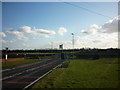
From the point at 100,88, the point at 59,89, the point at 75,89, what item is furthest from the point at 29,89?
the point at 100,88

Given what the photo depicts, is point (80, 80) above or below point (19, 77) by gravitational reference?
above

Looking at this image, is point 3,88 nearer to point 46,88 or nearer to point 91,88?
point 46,88

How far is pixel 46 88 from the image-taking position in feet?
36.6

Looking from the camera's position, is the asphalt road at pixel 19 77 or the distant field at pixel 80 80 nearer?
the distant field at pixel 80 80

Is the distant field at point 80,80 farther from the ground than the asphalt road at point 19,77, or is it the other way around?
the distant field at point 80,80

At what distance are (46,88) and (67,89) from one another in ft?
5.55

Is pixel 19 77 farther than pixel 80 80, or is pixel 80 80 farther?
pixel 19 77

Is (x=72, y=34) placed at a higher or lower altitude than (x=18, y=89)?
higher

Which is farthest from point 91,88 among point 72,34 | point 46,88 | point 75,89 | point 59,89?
point 72,34

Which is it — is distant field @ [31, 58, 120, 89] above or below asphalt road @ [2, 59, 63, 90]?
above

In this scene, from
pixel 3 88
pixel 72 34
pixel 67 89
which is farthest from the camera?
pixel 72 34

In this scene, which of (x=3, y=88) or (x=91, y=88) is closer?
(x=91, y=88)

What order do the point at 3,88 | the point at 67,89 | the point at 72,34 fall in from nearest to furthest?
1. the point at 67,89
2. the point at 3,88
3. the point at 72,34

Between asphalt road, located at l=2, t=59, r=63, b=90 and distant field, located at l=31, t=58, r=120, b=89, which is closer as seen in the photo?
distant field, located at l=31, t=58, r=120, b=89
